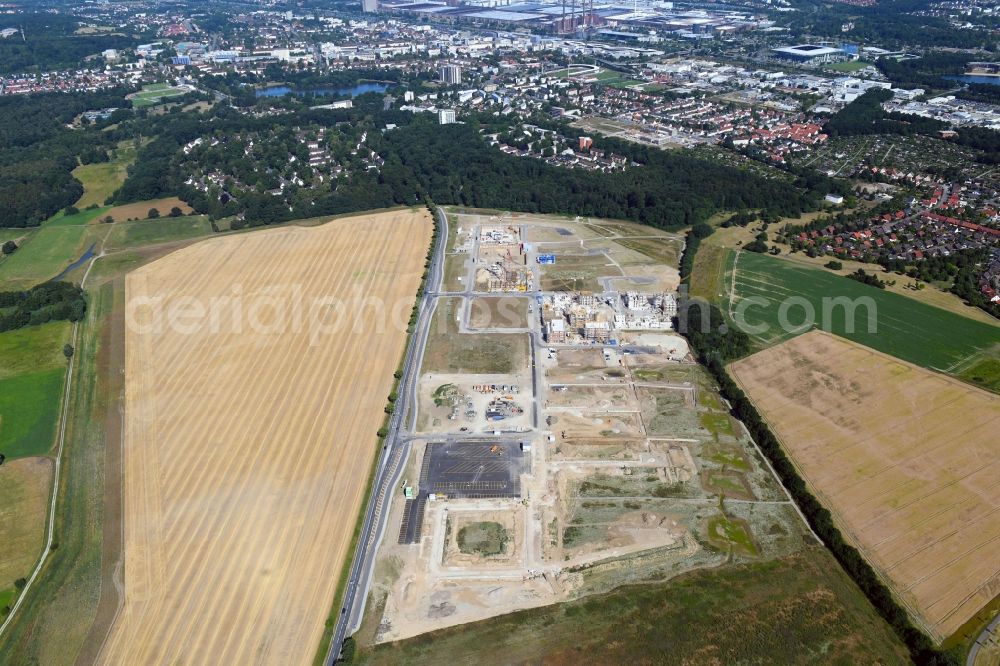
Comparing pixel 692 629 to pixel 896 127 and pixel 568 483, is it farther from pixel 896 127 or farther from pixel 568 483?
pixel 896 127

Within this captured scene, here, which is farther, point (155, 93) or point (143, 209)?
point (155, 93)

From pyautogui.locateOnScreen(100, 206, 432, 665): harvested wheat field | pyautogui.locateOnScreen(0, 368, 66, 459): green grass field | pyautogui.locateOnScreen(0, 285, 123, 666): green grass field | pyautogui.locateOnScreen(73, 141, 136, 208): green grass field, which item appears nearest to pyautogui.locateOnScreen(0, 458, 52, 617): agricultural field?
pyautogui.locateOnScreen(0, 285, 123, 666): green grass field

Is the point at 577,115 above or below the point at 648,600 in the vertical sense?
above

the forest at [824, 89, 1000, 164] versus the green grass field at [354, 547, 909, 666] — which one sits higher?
the forest at [824, 89, 1000, 164]

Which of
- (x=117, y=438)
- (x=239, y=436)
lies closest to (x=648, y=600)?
(x=239, y=436)

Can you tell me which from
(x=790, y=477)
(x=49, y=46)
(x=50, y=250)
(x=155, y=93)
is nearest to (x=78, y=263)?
(x=50, y=250)

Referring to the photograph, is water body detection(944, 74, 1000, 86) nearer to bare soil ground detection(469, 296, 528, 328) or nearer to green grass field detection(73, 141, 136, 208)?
bare soil ground detection(469, 296, 528, 328)

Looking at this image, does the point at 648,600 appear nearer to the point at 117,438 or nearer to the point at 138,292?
the point at 117,438
